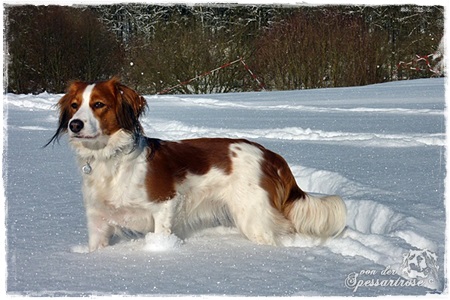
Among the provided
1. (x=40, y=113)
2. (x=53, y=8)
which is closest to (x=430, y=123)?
(x=40, y=113)

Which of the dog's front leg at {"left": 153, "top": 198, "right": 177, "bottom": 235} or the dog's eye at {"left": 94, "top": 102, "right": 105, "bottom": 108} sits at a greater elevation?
the dog's eye at {"left": 94, "top": 102, "right": 105, "bottom": 108}

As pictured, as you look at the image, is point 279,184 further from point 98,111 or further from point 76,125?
point 76,125

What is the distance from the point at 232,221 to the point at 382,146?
341 centimetres

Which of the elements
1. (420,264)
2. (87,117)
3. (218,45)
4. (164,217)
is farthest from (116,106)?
(218,45)

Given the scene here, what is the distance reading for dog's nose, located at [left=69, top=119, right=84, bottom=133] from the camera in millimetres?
3230

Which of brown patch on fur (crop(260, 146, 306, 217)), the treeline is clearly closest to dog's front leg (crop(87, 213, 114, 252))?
brown patch on fur (crop(260, 146, 306, 217))

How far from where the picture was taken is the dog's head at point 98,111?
3.28m

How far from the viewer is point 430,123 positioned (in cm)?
819

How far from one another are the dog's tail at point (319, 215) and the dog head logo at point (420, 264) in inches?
26.1

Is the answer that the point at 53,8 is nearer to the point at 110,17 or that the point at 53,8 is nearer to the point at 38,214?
the point at 110,17

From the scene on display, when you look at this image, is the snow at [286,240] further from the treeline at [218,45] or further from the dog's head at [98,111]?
the treeline at [218,45]

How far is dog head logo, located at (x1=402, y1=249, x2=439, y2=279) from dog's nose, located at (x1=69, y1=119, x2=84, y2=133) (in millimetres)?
1959

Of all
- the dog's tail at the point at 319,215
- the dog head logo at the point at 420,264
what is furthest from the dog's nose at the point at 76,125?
the dog head logo at the point at 420,264

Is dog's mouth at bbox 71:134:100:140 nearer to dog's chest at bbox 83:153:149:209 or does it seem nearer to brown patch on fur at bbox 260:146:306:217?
dog's chest at bbox 83:153:149:209
